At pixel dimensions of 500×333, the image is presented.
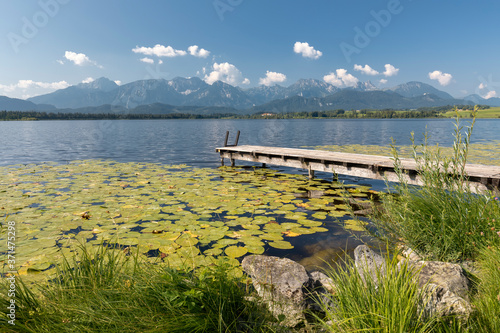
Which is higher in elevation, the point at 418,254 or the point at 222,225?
the point at 418,254

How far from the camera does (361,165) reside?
1128cm

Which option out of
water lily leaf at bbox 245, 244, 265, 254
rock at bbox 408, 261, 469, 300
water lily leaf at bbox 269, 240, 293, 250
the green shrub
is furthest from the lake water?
water lily leaf at bbox 245, 244, 265, 254

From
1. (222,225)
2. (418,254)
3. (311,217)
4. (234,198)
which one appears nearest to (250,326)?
(418,254)

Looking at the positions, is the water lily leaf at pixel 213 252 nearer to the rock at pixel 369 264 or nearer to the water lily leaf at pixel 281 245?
the water lily leaf at pixel 281 245

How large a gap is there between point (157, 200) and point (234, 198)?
270cm

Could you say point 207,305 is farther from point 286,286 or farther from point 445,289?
point 445,289

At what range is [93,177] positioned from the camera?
547 inches

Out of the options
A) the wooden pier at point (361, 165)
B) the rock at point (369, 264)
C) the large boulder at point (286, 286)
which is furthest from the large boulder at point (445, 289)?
the wooden pier at point (361, 165)

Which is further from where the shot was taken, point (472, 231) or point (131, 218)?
point (131, 218)

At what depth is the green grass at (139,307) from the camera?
2.66 m

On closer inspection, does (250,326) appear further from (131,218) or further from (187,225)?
(131,218)

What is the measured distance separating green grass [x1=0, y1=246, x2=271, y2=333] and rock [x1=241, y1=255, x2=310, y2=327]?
1.05ft

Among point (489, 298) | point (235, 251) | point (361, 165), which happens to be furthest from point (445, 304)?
point (361, 165)

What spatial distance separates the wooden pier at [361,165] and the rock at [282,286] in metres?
2.37
